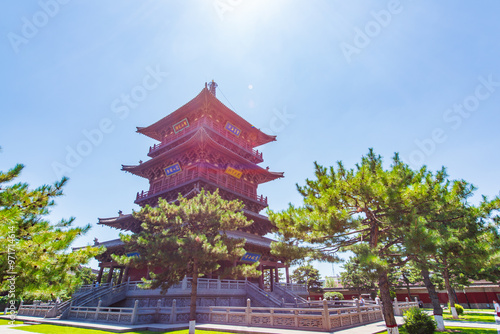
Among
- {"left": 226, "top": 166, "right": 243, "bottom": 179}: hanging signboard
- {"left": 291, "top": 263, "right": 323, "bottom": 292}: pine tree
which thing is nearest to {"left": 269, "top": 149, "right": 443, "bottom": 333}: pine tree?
{"left": 226, "top": 166, "right": 243, "bottom": 179}: hanging signboard

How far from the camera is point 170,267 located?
1146 cm

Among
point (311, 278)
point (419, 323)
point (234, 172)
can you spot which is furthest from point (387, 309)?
point (311, 278)

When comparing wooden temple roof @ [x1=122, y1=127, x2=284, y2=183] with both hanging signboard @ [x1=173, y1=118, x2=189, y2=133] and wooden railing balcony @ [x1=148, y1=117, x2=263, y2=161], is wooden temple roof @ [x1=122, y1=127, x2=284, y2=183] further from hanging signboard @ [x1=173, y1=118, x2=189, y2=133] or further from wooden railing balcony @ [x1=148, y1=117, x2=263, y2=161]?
hanging signboard @ [x1=173, y1=118, x2=189, y2=133]

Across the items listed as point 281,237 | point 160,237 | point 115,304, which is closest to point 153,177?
point 115,304

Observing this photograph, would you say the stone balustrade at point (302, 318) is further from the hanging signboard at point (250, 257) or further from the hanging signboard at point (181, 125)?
the hanging signboard at point (181, 125)

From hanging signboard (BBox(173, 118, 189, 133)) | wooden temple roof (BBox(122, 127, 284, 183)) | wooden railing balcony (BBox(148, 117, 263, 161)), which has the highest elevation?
hanging signboard (BBox(173, 118, 189, 133))

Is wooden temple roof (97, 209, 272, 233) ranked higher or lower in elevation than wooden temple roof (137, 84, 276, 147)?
lower

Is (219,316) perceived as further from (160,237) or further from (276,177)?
(276,177)

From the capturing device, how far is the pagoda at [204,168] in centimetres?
2225

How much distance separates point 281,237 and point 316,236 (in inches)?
56.0

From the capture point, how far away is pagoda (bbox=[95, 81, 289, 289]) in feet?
73.0

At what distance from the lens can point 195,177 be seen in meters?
22.0

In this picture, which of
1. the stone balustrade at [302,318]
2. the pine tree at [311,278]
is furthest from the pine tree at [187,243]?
the pine tree at [311,278]

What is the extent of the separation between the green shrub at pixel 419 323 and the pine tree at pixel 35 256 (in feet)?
39.5
